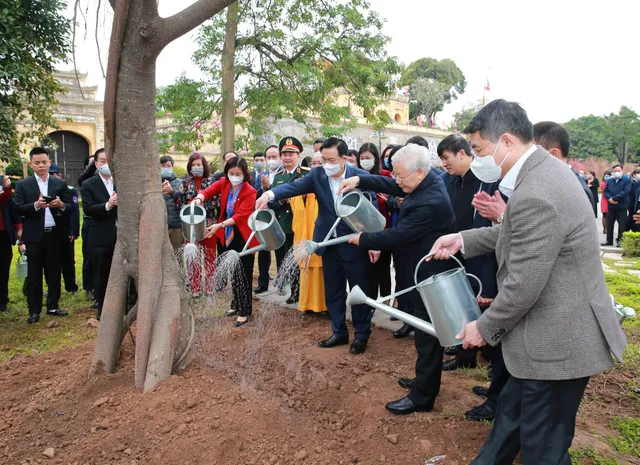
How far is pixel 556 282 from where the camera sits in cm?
184

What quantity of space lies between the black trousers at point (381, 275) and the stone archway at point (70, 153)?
23.3 m

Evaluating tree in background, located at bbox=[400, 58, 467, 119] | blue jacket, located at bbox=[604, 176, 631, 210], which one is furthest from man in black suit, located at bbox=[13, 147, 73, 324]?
tree in background, located at bbox=[400, 58, 467, 119]

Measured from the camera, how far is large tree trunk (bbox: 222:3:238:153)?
34.8 ft

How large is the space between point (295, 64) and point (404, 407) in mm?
9684

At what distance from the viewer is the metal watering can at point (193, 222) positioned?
4383 millimetres

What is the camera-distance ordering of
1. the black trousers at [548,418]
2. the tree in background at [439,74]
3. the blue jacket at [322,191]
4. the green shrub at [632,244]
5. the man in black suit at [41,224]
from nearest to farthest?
the black trousers at [548,418] → the blue jacket at [322,191] → the man in black suit at [41,224] → the green shrub at [632,244] → the tree in background at [439,74]

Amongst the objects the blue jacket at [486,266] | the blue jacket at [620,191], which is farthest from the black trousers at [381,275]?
the blue jacket at [620,191]

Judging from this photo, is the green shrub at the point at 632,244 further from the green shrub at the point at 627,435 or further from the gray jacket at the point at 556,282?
the gray jacket at the point at 556,282

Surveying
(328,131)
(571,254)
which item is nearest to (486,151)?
(571,254)

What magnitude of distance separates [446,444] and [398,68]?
10385mm

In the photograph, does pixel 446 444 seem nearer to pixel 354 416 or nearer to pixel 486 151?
pixel 354 416

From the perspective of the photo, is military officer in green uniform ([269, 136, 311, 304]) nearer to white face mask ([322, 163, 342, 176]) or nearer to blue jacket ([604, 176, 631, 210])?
white face mask ([322, 163, 342, 176])

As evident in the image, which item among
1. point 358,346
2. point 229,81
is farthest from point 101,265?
point 229,81

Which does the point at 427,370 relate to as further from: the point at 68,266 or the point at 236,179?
the point at 68,266
